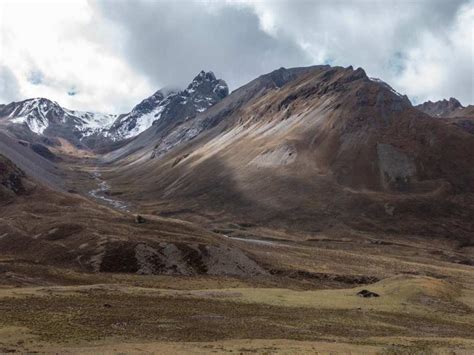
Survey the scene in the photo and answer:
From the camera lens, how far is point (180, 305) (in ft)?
170

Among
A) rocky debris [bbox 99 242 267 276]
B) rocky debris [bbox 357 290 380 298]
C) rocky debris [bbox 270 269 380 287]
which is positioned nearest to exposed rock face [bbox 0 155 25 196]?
rocky debris [bbox 99 242 267 276]

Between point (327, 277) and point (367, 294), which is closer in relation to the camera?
point (367, 294)

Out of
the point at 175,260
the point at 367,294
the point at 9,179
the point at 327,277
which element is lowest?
the point at 327,277

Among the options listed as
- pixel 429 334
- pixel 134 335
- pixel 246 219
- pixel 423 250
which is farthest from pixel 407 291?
pixel 246 219

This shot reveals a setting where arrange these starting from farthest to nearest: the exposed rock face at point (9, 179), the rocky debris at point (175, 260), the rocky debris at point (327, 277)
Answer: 1. the exposed rock face at point (9, 179)
2. the rocky debris at point (327, 277)
3. the rocky debris at point (175, 260)

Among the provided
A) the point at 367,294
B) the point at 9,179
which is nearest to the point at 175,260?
the point at 367,294

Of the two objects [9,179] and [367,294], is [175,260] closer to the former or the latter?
[367,294]

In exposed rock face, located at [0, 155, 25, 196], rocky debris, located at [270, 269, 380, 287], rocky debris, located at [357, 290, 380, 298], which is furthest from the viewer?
exposed rock face, located at [0, 155, 25, 196]

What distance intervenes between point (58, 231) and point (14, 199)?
154 feet

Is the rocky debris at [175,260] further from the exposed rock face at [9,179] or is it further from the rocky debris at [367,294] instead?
the exposed rock face at [9,179]

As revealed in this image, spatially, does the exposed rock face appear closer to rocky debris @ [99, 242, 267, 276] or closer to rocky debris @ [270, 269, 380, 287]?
rocky debris @ [99, 242, 267, 276]

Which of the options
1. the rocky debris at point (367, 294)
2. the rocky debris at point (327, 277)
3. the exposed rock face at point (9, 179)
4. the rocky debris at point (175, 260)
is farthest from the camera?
the exposed rock face at point (9, 179)

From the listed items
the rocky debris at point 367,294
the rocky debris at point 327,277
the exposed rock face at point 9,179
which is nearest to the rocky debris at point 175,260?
the rocky debris at point 327,277

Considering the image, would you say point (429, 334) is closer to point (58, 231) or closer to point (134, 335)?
point (134, 335)
